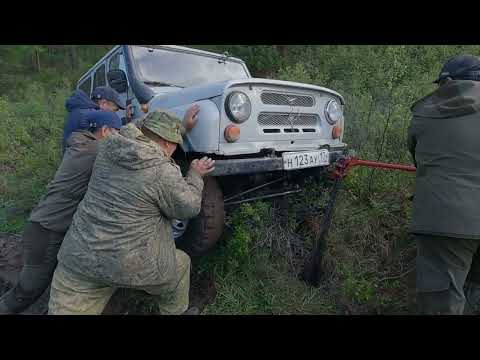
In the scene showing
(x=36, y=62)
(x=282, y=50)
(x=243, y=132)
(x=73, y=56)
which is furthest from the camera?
(x=73, y=56)

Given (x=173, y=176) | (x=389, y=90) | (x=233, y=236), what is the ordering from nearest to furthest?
(x=173, y=176) → (x=233, y=236) → (x=389, y=90)

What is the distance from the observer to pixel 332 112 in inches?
127

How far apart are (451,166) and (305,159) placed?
1.01 meters

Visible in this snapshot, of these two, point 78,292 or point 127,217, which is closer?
point 127,217

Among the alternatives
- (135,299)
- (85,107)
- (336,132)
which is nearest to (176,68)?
(85,107)

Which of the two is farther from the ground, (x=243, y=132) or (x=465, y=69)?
(x=465, y=69)

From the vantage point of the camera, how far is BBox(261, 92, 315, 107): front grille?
277cm

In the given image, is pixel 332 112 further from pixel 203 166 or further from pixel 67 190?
pixel 67 190

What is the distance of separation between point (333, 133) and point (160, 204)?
1872mm

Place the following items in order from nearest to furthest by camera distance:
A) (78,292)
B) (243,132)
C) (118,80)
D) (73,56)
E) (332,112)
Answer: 1. (78,292)
2. (243,132)
3. (332,112)
4. (118,80)
5. (73,56)

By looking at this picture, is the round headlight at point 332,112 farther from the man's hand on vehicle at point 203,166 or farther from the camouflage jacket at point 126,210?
the camouflage jacket at point 126,210

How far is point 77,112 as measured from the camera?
284 centimetres

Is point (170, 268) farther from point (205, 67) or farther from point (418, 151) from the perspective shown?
point (205, 67)

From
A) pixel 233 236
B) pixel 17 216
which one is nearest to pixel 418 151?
pixel 233 236
